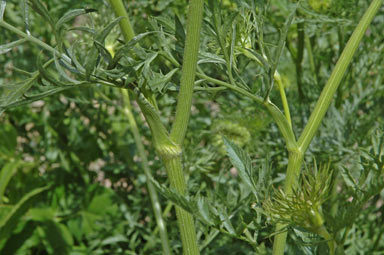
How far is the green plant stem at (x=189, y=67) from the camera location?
0.46 metres

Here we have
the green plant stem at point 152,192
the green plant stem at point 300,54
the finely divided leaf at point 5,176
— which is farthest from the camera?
the finely divided leaf at point 5,176

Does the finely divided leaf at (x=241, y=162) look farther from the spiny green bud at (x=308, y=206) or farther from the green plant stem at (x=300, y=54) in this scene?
the green plant stem at (x=300, y=54)

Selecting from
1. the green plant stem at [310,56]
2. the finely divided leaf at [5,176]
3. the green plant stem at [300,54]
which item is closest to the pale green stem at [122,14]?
the green plant stem at [300,54]

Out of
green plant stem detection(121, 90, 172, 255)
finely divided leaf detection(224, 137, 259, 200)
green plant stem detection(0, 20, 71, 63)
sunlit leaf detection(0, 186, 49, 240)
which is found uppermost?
green plant stem detection(0, 20, 71, 63)

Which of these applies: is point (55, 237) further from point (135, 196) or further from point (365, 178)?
point (365, 178)

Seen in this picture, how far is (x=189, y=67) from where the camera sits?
0.48 m

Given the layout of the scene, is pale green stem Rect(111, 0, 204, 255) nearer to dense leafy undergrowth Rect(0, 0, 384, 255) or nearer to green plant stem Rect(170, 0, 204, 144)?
green plant stem Rect(170, 0, 204, 144)

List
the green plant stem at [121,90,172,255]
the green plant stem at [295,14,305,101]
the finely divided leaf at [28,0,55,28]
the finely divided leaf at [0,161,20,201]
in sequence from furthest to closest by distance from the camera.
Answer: the finely divided leaf at [0,161,20,201]
the green plant stem at [295,14,305,101]
the green plant stem at [121,90,172,255]
the finely divided leaf at [28,0,55,28]

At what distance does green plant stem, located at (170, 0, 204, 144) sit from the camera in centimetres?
46

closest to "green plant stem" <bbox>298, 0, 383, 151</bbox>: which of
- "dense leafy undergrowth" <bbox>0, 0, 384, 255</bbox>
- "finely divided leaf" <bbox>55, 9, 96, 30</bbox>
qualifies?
"dense leafy undergrowth" <bbox>0, 0, 384, 255</bbox>

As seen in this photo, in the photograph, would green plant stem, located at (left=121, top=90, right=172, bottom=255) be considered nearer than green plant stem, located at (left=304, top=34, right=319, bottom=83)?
Yes

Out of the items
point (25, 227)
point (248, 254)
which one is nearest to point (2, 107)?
point (248, 254)

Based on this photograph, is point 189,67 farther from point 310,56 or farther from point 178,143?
point 310,56

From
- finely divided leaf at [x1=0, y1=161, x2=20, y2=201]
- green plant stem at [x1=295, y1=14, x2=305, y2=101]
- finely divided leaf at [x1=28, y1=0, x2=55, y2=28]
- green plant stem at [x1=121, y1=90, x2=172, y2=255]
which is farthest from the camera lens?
finely divided leaf at [x1=0, y1=161, x2=20, y2=201]
